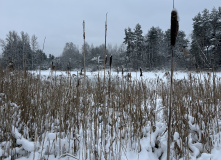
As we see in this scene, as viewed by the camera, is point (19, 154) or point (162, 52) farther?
point (162, 52)

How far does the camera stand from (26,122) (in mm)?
1896

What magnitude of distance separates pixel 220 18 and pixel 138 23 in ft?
46.4

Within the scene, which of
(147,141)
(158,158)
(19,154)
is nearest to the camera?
(19,154)

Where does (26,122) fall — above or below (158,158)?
above

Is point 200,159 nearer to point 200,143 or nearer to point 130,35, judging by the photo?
point 200,143

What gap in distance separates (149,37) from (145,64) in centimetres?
637

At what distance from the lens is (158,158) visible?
166 cm

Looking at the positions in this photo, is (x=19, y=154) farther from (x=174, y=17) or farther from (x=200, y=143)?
(x=200, y=143)

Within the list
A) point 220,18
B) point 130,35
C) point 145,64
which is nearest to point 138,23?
point 130,35

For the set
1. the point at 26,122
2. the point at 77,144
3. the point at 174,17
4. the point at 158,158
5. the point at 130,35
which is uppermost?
the point at 130,35

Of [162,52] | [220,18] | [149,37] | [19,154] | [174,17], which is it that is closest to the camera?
[174,17]

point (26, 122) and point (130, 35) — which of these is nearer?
point (26, 122)

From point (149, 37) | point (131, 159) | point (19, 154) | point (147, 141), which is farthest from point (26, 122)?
point (149, 37)

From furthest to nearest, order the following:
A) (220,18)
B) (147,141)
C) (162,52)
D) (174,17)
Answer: (162,52)
(220,18)
(147,141)
(174,17)
